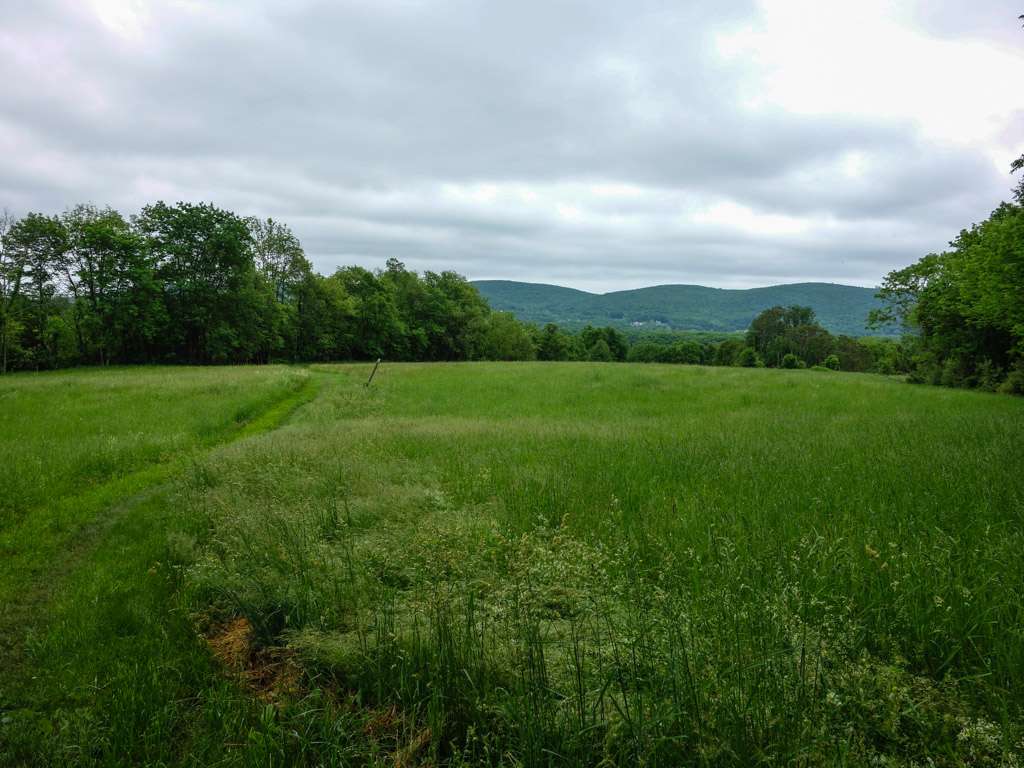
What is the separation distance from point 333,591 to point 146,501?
626 cm

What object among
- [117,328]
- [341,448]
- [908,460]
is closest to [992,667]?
[908,460]

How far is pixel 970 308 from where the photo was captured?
82.5 feet

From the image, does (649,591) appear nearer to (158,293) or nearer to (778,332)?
(158,293)

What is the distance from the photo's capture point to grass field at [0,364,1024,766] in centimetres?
318

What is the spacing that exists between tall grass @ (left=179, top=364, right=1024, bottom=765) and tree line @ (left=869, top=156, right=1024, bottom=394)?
942 centimetres

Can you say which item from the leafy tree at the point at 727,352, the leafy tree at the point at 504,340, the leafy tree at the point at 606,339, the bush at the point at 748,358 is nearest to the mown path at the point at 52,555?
the leafy tree at the point at 504,340

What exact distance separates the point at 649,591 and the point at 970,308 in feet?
99.4

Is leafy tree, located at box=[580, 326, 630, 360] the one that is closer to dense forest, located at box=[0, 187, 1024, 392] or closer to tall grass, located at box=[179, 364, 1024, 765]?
dense forest, located at box=[0, 187, 1024, 392]

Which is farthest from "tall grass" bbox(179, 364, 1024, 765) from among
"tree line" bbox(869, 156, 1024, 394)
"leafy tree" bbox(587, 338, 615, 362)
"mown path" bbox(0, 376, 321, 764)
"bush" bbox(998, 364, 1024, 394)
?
"leafy tree" bbox(587, 338, 615, 362)

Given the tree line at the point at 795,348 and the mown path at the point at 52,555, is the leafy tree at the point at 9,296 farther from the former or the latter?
the tree line at the point at 795,348

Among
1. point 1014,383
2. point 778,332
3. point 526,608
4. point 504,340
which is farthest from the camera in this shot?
point 778,332

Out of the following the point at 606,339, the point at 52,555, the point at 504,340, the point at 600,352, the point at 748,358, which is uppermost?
the point at 606,339

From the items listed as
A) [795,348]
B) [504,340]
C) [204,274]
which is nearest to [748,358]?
[795,348]

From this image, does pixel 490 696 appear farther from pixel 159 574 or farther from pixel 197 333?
pixel 197 333
